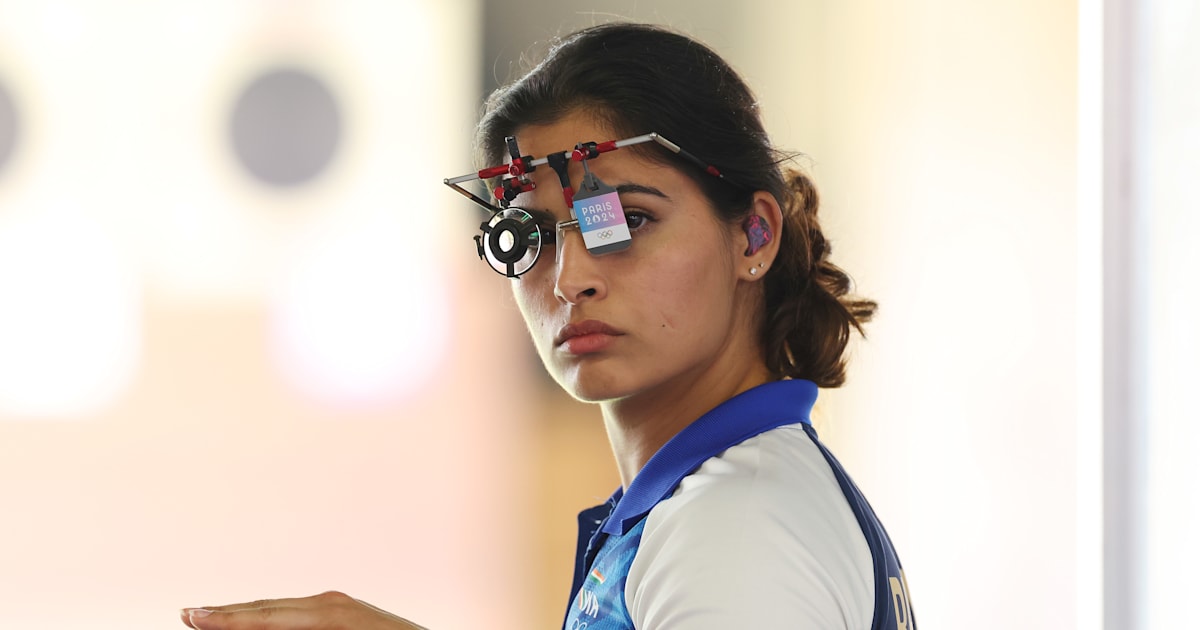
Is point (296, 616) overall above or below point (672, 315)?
below

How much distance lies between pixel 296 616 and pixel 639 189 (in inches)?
19.4

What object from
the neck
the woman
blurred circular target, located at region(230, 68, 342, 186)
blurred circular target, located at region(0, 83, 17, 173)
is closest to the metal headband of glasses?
the woman

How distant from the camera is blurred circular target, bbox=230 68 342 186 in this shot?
2686 mm

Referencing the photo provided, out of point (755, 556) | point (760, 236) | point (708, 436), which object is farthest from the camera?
point (760, 236)

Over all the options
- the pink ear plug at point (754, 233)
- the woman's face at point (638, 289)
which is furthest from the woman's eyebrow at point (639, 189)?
the pink ear plug at point (754, 233)

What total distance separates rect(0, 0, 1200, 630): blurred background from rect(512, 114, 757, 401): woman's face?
2.84 feet

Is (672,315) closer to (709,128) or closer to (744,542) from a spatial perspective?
(709,128)

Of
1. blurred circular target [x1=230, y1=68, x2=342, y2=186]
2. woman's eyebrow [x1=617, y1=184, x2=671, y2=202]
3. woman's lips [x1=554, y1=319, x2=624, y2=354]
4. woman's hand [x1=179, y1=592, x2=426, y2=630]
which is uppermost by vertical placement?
blurred circular target [x1=230, y1=68, x2=342, y2=186]

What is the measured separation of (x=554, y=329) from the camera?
1.10 metres

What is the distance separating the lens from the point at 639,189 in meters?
1.07

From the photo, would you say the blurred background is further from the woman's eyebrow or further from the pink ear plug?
the woman's eyebrow

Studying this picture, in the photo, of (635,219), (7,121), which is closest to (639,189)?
(635,219)

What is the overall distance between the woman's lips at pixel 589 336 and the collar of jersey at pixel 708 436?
116 mm

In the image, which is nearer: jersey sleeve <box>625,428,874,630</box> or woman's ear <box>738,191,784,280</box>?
jersey sleeve <box>625,428,874,630</box>
